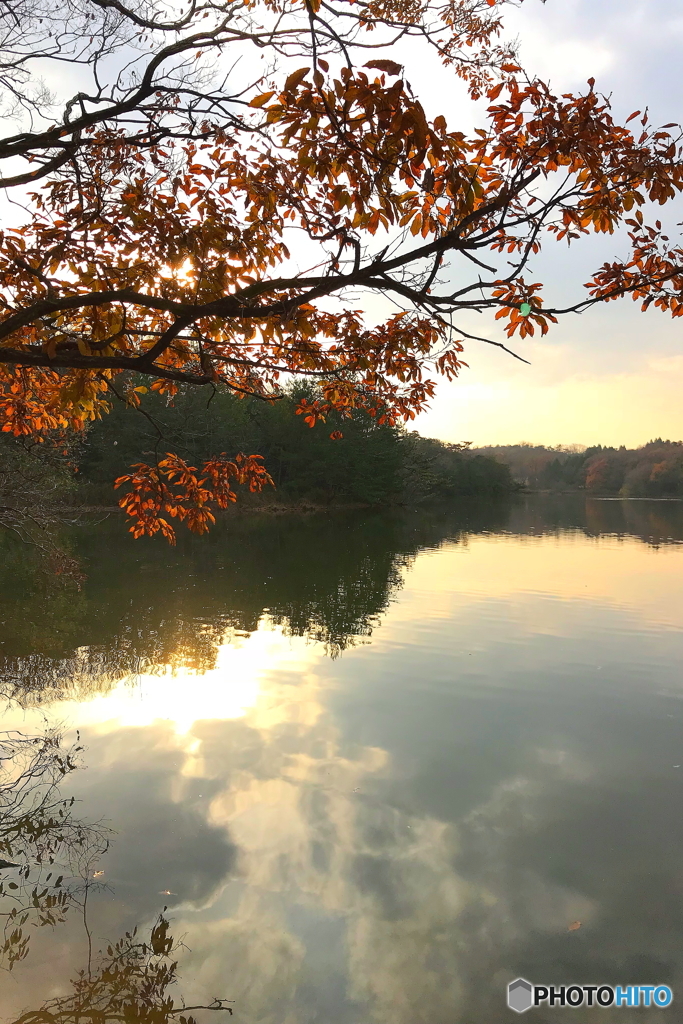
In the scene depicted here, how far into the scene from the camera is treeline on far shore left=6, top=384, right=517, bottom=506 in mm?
45062

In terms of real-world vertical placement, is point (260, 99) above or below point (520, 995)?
above

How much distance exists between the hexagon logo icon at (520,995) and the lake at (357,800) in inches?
2.7

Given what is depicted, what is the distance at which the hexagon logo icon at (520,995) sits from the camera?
3867mm

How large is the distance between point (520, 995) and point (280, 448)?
50.3m

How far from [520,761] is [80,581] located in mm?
12259

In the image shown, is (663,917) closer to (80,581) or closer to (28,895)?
(28,895)

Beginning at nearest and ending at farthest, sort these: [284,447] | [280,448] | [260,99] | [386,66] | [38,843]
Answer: [386,66], [260,99], [38,843], [280,448], [284,447]

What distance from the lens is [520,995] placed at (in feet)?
12.9

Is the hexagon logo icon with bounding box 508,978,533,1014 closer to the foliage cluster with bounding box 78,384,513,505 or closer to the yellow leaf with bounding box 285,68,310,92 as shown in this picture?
the yellow leaf with bounding box 285,68,310,92

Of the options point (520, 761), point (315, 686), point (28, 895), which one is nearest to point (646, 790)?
point (520, 761)

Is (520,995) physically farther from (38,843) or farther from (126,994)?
(38,843)

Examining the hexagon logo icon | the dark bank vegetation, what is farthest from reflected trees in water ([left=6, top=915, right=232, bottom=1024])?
the dark bank vegetation

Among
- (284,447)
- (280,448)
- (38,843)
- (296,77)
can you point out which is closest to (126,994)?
(38,843)

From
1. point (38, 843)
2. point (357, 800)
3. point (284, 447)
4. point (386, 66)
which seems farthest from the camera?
point (284, 447)
